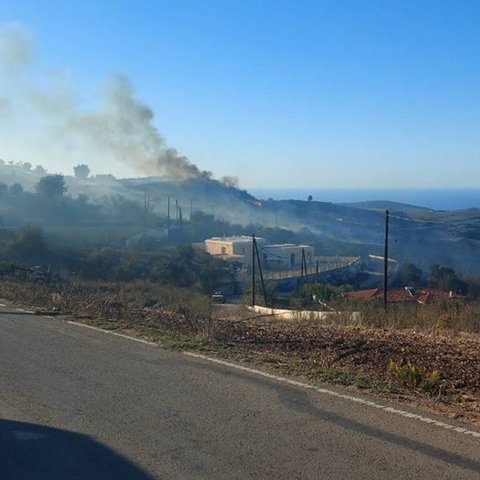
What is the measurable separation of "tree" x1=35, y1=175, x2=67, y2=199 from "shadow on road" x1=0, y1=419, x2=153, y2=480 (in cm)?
7178

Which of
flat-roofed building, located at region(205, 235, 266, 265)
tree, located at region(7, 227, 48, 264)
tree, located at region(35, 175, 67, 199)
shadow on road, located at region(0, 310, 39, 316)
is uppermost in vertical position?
tree, located at region(35, 175, 67, 199)

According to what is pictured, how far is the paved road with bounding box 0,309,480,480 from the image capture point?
4.40 metres

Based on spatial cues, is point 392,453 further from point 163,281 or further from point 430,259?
point 430,259

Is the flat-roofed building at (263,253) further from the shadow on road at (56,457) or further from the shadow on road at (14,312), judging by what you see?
the shadow on road at (56,457)

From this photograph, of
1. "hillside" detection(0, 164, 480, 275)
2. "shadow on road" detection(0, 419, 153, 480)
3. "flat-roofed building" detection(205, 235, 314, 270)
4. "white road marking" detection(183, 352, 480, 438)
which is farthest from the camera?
"hillside" detection(0, 164, 480, 275)

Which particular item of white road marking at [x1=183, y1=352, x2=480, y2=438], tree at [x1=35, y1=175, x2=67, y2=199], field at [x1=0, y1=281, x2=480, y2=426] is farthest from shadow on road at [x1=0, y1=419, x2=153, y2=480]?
tree at [x1=35, y1=175, x2=67, y2=199]

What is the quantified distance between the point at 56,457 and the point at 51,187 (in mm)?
73904

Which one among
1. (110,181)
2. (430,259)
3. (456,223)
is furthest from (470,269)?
(110,181)

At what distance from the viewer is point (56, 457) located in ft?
15.2

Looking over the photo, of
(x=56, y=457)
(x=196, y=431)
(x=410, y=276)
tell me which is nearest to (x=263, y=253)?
(x=410, y=276)

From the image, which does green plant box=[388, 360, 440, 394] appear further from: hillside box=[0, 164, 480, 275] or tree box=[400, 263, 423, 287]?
hillside box=[0, 164, 480, 275]

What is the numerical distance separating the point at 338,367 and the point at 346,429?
2.25m

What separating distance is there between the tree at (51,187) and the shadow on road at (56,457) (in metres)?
71.8

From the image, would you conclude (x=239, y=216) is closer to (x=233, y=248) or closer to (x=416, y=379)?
(x=233, y=248)
